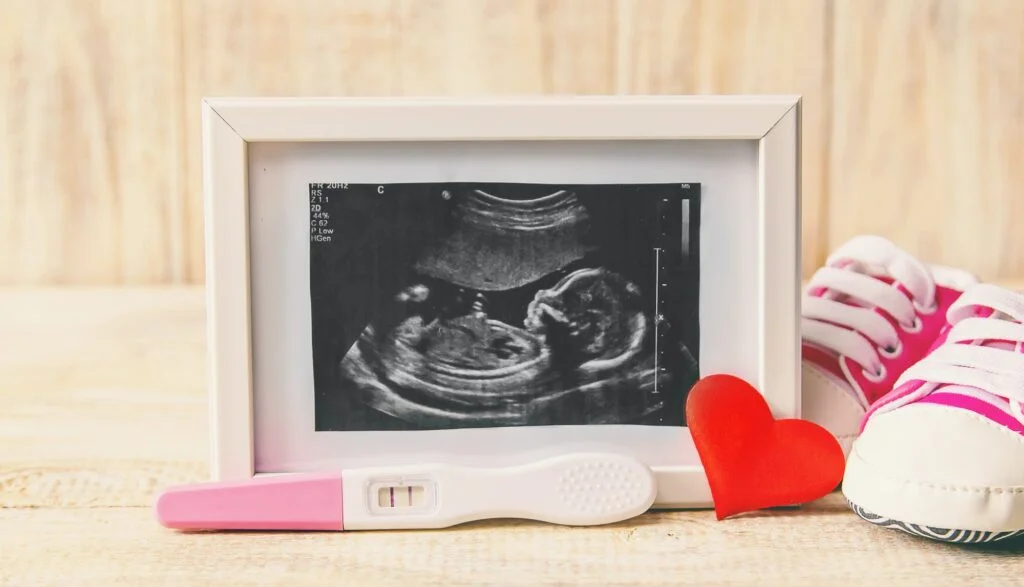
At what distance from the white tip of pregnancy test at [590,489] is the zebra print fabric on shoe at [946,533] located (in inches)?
5.8

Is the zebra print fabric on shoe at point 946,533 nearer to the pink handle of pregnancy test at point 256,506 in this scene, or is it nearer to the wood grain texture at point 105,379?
the pink handle of pregnancy test at point 256,506

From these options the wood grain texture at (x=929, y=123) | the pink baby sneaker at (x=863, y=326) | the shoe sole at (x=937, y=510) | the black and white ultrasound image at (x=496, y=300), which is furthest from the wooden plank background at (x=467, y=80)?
the shoe sole at (x=937, y=510)

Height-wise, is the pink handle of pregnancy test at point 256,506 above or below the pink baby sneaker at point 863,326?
below

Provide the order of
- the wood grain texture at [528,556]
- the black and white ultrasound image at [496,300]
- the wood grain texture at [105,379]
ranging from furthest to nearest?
the wood grain texture at [105,379], the black and white ultrasound image at [496,300], the wood grain texture at [528,556]

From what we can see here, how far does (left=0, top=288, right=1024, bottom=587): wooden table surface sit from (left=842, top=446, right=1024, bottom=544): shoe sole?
0.02 meters

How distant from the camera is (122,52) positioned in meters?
0.83

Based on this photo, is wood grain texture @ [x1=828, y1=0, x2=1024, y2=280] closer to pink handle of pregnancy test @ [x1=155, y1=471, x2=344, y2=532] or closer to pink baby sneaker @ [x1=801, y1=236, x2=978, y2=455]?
pink baby sneaker @ [x1=801, y1=236, x2=978, y2=455]

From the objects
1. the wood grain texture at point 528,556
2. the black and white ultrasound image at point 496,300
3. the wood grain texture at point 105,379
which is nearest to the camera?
the wood grain texture at point 528,556

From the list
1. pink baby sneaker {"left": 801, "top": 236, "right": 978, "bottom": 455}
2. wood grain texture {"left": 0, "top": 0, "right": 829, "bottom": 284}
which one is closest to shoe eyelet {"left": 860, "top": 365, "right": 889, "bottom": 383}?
pink baby sneaker {"left": 801, "top": 236, "right": 978, "bottom": 455}

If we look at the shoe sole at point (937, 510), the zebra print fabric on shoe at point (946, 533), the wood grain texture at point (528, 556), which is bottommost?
the wood grain texture at point (528, 556)

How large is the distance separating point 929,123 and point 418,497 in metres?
0.59

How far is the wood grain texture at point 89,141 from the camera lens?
83cm

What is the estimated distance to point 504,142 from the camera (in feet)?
2.10

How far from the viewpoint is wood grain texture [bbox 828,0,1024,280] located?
2.83 feet
